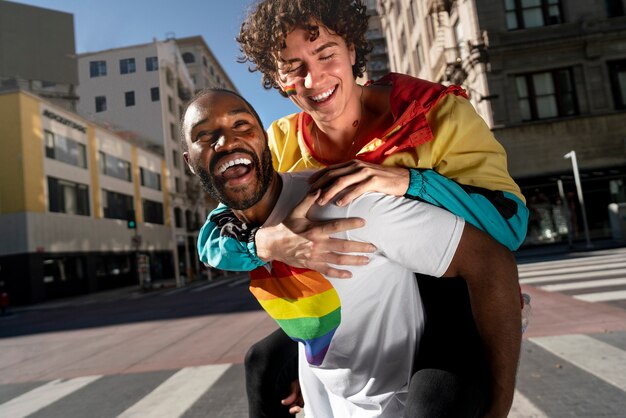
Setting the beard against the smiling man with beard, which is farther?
the beard

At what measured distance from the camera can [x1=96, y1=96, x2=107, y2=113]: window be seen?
48625 mm

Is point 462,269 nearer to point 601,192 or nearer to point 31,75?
point 601,192

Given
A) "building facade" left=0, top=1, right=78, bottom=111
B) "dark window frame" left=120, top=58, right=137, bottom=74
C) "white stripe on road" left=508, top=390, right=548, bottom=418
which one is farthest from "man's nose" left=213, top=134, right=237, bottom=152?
"dark window frame" left=120, top=58, right=137, bottom=74

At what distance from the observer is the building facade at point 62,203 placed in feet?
79.9

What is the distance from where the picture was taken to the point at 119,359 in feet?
23.2

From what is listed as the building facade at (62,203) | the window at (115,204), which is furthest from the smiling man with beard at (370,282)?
the window at (115,204)

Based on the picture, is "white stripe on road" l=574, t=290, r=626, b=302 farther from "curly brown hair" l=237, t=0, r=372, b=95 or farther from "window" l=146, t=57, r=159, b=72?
"window" l=146, t=57, r=159, b=72

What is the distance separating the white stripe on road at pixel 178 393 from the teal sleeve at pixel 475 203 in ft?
12.1

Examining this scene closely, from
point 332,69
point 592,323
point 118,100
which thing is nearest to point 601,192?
point 592,323

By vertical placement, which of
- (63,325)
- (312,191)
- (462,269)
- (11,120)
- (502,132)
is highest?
(11,120)

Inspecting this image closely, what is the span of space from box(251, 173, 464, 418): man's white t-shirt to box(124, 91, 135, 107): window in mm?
50622

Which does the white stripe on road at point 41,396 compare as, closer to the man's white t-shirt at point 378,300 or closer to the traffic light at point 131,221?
the man's white t-shirt at point 378,300

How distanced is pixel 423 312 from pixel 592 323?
561 centimetres

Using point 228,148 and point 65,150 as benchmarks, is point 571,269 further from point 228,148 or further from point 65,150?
point 65,150
